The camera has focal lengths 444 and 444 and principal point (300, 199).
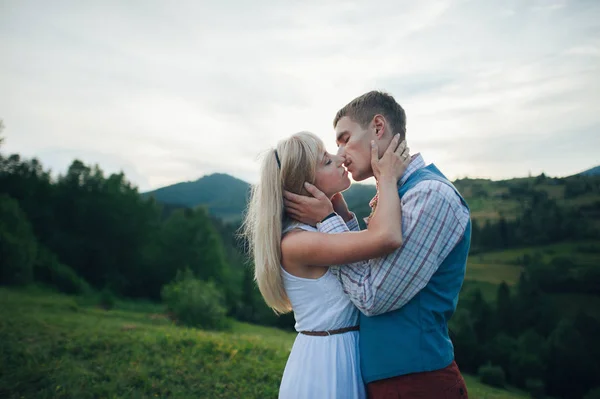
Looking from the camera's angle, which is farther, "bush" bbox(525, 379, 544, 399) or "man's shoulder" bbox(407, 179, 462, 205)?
"bush" bbox(525, 379, 544, 399)

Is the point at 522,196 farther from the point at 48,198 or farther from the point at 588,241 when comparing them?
the point at 48,198

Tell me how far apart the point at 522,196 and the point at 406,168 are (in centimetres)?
4679

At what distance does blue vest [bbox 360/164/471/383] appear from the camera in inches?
89.4

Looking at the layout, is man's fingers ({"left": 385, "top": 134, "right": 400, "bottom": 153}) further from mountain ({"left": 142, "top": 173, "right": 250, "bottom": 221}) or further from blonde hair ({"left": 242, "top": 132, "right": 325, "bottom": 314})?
mountain ({"left": 142, "top": 173, "right": 250, "bottom": 221})

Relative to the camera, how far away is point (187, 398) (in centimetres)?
685

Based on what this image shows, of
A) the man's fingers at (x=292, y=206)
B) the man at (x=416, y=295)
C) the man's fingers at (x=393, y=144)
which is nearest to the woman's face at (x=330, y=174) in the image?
the man's fingers at (x=292, y=206)

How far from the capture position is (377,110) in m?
2.86

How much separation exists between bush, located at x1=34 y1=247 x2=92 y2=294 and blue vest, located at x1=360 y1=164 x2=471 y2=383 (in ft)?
126

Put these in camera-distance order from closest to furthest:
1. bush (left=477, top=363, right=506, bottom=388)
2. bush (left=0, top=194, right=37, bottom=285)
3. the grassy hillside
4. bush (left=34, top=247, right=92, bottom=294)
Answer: bush (left=477, top=363, right=506, bottom=388) < bush (left=0, top=194, right=37, bottom=285) < bush (left=34, top=247, right=92, bottom=294) < the grassy hillside

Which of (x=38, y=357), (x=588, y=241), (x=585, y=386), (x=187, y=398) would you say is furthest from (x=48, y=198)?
(x=588, y=241)

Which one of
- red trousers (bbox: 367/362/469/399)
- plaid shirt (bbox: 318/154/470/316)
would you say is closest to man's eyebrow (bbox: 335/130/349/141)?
plaid shirt (bbox: 318/154/470/316)

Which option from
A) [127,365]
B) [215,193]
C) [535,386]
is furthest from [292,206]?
[215,193]

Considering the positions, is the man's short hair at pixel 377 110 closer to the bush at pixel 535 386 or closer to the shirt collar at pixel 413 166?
the shirt collar at pixel 413 166

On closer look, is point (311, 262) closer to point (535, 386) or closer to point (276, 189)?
point (276, 189)
